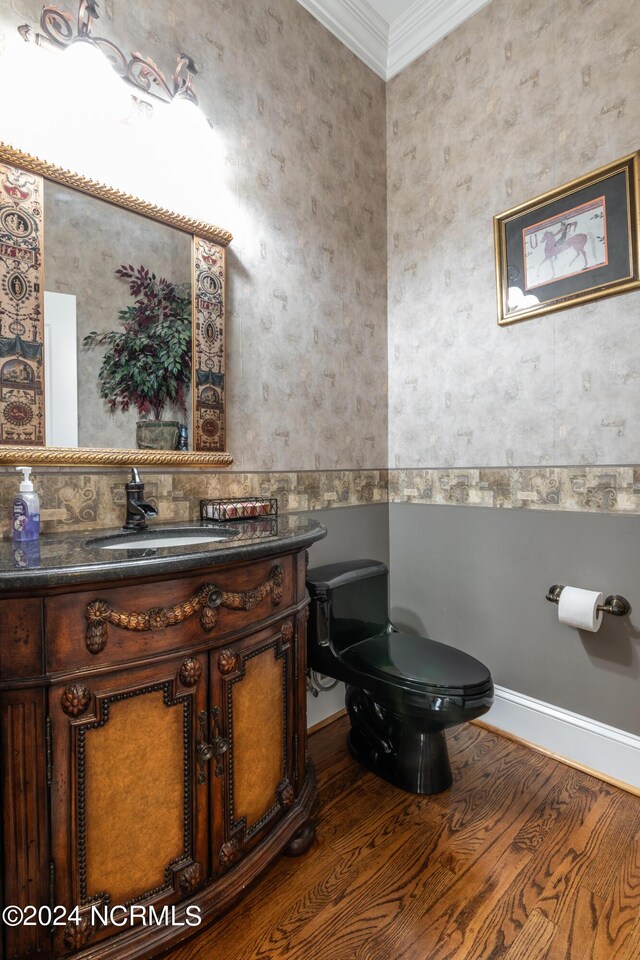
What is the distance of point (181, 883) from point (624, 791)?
5.05ft

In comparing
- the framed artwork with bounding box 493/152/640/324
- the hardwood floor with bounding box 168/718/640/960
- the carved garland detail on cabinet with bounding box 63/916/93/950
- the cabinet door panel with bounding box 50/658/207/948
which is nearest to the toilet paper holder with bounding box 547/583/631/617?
the hardwood floor with bounding box 168/718/640/960

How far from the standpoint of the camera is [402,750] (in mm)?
1720

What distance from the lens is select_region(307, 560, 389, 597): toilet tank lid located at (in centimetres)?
175

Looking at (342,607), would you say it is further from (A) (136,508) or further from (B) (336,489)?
(A) (136,508)

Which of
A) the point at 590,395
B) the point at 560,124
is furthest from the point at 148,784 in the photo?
the point at 560,124

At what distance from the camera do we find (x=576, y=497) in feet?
5.97

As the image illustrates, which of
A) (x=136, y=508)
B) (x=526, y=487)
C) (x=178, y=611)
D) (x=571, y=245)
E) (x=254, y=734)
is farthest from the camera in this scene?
(x=526, y=487)

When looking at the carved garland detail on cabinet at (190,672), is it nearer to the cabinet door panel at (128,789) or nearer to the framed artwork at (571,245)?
the cabinet door panel at (128,789)

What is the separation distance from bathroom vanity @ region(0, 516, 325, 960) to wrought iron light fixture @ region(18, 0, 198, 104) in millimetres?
1427

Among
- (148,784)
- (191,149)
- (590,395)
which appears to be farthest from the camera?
(590,395)

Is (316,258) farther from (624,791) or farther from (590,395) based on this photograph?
(624,791)

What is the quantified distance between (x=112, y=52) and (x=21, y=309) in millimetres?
903

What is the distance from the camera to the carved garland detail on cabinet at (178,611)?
93cm

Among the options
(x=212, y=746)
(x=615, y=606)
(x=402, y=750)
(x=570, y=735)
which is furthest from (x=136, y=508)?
(x=570, y=735)
